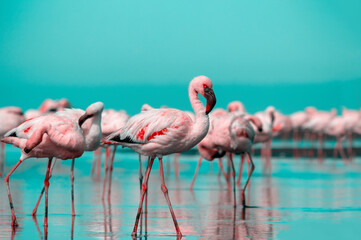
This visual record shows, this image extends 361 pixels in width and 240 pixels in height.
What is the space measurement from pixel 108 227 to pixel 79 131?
1207 mm

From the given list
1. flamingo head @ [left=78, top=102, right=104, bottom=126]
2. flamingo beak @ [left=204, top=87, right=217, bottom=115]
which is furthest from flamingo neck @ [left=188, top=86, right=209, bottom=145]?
flamingo head @ [left=78, top=102, right=104, bottom=126]

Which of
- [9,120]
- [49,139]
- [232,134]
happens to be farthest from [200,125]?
[9,120]

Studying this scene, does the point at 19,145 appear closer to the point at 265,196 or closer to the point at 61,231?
the point at 61,231

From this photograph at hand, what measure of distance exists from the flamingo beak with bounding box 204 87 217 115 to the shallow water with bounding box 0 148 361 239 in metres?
1.40

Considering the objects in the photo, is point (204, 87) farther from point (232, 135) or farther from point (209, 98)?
point (232, 135)

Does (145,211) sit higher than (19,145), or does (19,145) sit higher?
(19,145)

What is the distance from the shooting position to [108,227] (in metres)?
7.91

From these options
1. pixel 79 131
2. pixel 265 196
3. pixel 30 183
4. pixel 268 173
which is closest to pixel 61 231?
pixel 79 131

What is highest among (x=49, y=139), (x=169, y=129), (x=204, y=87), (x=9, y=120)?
(x=9, y=120)

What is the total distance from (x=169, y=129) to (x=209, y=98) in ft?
1.88

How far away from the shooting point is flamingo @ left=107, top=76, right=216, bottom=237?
7562mm

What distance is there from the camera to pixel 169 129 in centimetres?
756

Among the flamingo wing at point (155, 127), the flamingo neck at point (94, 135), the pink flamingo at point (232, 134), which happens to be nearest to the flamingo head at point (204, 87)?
the flamingo wing at point (155, 127)

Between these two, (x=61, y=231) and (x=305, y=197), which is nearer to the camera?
(x=61, y=231)
